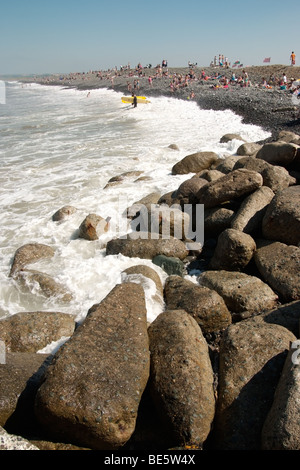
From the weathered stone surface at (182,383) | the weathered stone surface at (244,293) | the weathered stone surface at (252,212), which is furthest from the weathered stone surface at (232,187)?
the weathered stone surface at (182,383)

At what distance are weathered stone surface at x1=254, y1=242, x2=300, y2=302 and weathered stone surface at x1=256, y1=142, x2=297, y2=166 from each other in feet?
10.4

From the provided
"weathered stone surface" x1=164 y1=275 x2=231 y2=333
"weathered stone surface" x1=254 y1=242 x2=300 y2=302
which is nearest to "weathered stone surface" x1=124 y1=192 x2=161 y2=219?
"weathered stone surface" x1=254 y1=242 x2=300 y2=302

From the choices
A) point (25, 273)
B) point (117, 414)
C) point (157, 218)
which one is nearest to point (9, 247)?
point (25, 273)

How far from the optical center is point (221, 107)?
22484 millimetres

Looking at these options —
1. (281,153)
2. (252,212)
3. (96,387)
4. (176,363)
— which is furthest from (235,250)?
(281,153)

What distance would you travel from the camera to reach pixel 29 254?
6.21 m

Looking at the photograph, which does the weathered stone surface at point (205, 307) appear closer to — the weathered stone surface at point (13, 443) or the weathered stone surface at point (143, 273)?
the weathered stone surface at point (143, 273)

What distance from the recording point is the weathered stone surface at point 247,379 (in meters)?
2.59

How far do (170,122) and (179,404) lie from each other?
1987 centimetres

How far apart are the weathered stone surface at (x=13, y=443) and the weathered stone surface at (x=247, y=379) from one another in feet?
4.81

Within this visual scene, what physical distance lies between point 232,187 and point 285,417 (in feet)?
15.2

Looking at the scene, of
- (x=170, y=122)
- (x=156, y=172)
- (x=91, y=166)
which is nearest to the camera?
(x=156, y=172)

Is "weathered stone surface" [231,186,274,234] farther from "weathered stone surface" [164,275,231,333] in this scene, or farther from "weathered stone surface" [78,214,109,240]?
"weathered stone surface" [78,214,109,240]
